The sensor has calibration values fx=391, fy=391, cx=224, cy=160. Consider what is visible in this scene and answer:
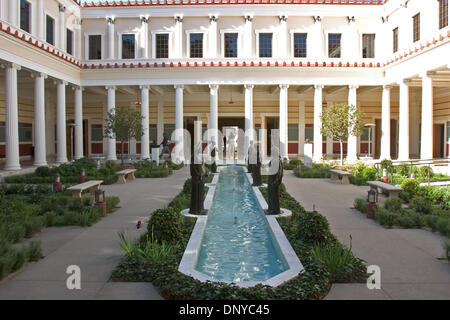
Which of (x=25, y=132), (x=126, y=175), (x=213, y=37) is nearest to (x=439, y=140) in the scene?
(x=213, y=37)

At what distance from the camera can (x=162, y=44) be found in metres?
26.2

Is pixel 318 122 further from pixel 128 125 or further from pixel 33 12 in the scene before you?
pixel 33 12

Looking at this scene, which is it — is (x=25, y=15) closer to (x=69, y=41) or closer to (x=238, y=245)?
(x=69, y=41)

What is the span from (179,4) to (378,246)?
74.0 ft

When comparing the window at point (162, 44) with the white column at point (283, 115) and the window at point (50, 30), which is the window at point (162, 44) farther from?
the white column at point (283, 115)

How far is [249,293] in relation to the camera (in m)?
4.33

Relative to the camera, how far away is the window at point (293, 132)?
30.1m

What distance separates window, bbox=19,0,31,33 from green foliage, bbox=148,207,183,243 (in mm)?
16467

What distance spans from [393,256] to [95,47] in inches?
977

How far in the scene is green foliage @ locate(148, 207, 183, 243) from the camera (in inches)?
255

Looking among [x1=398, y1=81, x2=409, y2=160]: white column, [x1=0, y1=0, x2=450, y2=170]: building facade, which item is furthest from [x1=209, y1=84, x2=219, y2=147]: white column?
[x1=398, y1=81, x2=409, y2=160]: white column

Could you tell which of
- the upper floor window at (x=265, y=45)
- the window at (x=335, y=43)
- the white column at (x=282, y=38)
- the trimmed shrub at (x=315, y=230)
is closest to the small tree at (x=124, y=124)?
the upper floor window at (x=265, y=45)

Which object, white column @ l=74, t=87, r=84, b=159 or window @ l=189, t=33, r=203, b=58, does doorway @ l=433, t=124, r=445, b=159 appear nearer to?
window @ l=189, t=33, r=203, b=58
